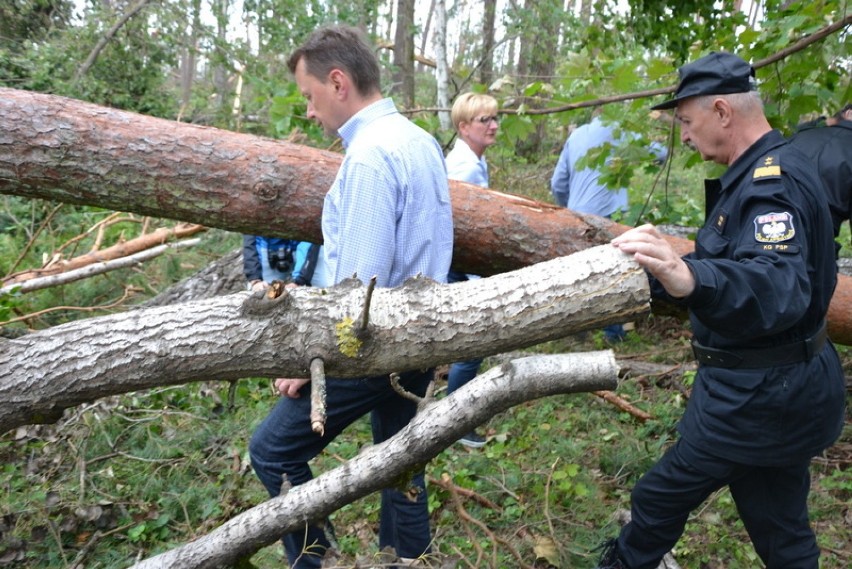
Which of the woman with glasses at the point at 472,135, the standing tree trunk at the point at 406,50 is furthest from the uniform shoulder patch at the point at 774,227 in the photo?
the standing tree trunk at the point at 406,50

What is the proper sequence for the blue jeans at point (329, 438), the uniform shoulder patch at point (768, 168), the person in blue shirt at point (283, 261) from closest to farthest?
the uniform shoulder patch at point (768, 168), the blue jeans at point (329, 438), the person in blue shirt at point (283, 261)

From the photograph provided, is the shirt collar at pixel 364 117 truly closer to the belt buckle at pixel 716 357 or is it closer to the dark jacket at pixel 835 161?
the belt buckle at pixel 716 357

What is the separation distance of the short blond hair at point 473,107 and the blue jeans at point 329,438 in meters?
2.11

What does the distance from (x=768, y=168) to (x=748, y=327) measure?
1.86 feet

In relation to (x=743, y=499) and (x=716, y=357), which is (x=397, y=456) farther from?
(x=743, y=499)

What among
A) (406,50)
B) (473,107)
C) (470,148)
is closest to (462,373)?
(470,148)

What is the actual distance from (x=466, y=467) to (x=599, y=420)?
98cm

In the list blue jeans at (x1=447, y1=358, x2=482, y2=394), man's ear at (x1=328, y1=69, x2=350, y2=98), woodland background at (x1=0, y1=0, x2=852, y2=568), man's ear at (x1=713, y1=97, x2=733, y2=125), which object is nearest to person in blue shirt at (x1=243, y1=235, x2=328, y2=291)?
woodland background at (x1=0, y1=0, x2=852, y2=568)

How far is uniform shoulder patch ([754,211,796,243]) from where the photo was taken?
189 centimetres

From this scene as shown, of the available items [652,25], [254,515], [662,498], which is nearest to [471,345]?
[254,515]

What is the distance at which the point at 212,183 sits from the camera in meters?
2.81

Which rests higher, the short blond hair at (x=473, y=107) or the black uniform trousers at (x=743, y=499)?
the short blond hair at (x=473, y=107)

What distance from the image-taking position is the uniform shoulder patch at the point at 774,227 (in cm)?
189

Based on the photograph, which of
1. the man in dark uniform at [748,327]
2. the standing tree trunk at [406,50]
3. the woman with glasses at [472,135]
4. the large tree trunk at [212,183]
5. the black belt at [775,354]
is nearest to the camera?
the man in dark uniform at [748,327]
